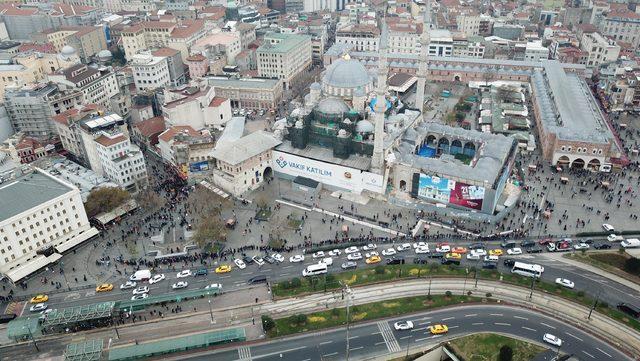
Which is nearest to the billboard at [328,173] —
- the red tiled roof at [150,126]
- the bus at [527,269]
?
the bus at [527,269]

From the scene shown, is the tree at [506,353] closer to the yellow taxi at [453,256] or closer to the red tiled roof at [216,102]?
the yellow taxi at [453,256]

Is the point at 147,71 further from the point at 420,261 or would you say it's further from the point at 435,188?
the point at 420,261

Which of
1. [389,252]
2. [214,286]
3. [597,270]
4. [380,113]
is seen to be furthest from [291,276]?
[597,270]

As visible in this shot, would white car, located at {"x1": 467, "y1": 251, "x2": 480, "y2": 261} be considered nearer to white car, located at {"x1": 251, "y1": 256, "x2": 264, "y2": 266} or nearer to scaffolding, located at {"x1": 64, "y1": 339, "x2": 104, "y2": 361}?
white car, located at {"x1": 251, "y1": 256, "x2": 264, "y2": 266}

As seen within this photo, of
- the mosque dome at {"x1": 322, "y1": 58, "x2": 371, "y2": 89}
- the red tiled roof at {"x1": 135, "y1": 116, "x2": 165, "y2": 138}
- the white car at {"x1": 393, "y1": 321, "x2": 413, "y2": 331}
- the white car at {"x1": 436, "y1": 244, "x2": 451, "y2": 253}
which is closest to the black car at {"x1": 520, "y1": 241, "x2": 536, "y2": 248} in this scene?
the white car at {"x1": 436, "y1": 244, "x2": 451, "y2": 253}

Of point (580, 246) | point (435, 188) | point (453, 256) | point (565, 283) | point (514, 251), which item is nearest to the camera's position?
point (565, 283)

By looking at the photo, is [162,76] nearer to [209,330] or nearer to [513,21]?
[209,330]

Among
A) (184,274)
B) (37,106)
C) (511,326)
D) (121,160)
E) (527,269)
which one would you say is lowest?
(511,326)

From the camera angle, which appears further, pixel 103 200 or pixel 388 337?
pixel 103 200
